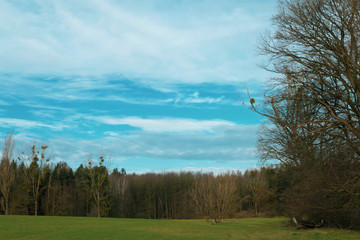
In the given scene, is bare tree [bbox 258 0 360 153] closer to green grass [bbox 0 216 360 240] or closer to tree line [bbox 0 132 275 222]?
green grass [bbox 0 216 360 240]

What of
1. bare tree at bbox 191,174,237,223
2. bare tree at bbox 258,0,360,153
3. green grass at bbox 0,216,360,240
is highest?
bare tree at bbox 258,0,360,153

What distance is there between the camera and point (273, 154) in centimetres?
2408

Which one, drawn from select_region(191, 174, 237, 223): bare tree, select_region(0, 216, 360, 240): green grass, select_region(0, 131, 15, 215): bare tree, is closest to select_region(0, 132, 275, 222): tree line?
select_region(0, 131, 15, 215): bare tree

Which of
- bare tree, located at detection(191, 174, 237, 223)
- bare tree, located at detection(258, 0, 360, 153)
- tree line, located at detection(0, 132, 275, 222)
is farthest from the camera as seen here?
tree line, located at detection(0, 132, 275, 222)

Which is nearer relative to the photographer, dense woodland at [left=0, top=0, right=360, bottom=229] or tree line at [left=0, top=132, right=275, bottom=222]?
dense woodland at [left=0, top=0, right=360, bottom=229]

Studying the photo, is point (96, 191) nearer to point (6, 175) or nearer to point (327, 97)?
point (6, 175)

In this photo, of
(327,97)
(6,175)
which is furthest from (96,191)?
(327,97)

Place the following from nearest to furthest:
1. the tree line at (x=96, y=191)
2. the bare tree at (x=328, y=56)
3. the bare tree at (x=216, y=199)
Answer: the bare tree at (x=328, y=56)
the bare tree at (x=216, y=199)
the tree line at (x=96, y=191)

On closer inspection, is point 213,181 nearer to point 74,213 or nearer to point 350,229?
point 350,229

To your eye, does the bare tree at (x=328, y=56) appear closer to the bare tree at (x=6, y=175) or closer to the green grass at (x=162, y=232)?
the green grass at (x=162, y=232)

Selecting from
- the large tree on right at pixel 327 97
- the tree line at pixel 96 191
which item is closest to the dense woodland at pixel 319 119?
the large tree on right at pixel 327 97

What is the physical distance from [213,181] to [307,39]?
16.7 metres

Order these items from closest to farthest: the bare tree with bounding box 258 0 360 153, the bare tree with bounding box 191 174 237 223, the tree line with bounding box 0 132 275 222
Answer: the bare tree with bounding box 258 0 360 153 < the bare tree with bounding box 191 174 237 223 < the tree line with bounding box 0 132 275 222

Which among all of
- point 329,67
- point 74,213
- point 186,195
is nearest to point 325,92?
point 329,67
